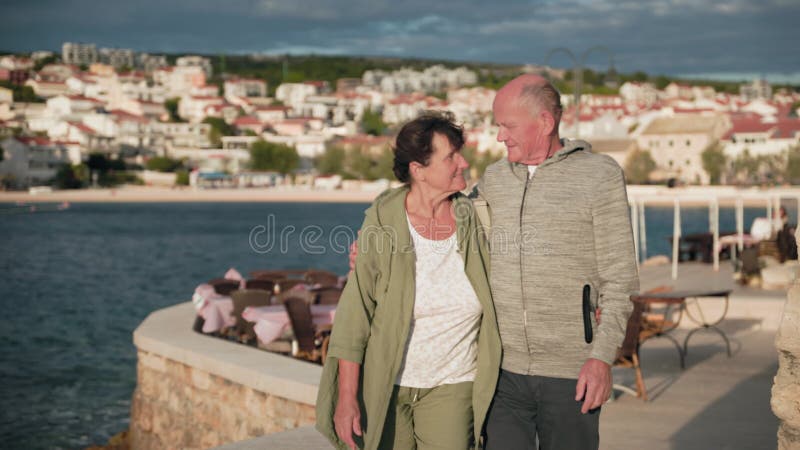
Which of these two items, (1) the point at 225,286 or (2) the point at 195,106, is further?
(2) the point at 195,106

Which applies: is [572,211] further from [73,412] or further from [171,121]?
[171,121]

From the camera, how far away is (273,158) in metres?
123

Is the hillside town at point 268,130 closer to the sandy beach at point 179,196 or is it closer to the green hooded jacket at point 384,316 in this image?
the sandy beach at point 179,196

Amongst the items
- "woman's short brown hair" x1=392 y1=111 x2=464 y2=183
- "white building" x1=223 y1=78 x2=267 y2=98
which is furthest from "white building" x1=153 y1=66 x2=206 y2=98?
"woman's short brown hair" x1=392 y1=111 x2=464 y2=183

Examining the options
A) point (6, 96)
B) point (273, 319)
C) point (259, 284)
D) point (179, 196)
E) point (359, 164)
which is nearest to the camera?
point (273, 319)

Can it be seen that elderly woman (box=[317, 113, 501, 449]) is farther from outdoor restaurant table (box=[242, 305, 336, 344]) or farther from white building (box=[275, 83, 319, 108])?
white building (box=[275, 83, 319, 108])

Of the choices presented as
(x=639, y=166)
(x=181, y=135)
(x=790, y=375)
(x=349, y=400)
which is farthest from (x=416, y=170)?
(x=181, y=135)

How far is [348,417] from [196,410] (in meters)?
5.06

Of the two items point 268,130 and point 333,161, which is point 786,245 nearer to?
point 333,161

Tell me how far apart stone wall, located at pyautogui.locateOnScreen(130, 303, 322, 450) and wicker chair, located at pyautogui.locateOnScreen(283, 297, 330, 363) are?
1.46 ft

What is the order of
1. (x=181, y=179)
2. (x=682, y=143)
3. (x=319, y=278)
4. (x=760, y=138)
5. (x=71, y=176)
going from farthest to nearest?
1. (x=181, y=179)
2. (x=71, y=176)
3. (x=760, y=138)
4. (x=682, y=143)
5. (x=319, y=278)

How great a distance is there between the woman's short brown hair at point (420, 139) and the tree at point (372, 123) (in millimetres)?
151723

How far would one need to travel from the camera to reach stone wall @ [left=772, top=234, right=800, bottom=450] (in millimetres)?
2699

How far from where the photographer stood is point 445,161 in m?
2.93
